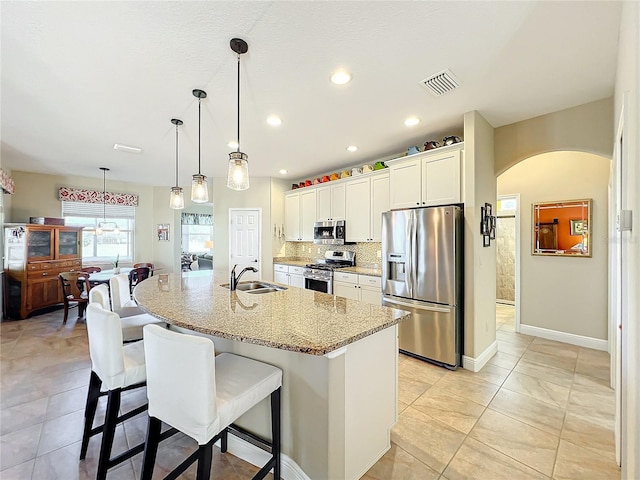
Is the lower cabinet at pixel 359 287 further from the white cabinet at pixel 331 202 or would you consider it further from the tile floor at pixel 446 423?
the white cabinet at pixel 331 202

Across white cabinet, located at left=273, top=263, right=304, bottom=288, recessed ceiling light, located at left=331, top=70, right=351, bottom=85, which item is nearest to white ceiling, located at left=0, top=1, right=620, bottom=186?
recessed ceiling light, located at left=331, top=70, right=351, bottom=85

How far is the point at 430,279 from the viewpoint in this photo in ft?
9.95

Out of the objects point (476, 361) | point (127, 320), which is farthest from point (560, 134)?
point (127, 320)

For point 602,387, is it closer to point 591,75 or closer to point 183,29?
point 591,75

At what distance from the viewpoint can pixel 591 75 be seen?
2193 millimetres

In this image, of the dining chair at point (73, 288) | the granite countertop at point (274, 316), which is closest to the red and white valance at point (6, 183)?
the dining chair at point (73, 288)

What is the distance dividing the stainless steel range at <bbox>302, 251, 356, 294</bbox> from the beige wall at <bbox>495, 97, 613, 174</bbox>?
256cm

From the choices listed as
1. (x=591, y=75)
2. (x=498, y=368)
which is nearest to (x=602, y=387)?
(x=498, y=368)

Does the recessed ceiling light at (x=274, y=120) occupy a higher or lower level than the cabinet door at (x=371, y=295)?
higher

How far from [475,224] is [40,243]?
273 inches

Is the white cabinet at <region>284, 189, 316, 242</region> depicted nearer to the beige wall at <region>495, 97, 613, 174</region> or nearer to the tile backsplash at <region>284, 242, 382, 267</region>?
the tile backsplash at <region>284, 242, 382, 267</region>

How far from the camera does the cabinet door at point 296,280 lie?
16.4ft

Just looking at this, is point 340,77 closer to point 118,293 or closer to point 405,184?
point 405,184

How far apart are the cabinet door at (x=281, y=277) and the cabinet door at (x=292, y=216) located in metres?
0.75
